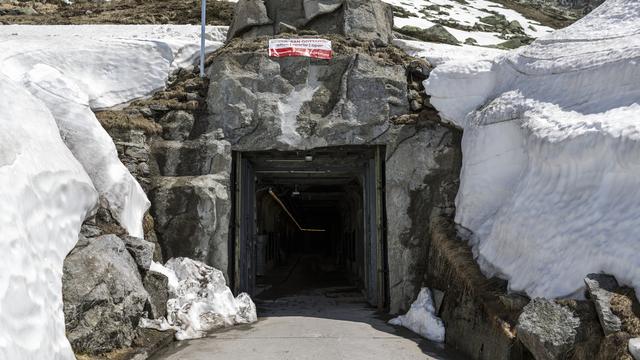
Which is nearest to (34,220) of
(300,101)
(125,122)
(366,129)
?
(125,122)

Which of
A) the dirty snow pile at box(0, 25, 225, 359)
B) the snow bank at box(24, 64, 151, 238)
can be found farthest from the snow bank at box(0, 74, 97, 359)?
the snow bank at box(24, 64, 151, 238)

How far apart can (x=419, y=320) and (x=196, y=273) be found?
3.65 metres

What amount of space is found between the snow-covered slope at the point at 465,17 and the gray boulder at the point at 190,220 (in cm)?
1294

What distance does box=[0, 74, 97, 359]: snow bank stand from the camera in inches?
159

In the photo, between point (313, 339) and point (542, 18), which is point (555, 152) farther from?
point (542, 18)

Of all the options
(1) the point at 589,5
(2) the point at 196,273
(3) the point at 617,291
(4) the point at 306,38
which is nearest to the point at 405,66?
(4) the point at 306,38

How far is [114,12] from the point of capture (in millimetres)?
18906

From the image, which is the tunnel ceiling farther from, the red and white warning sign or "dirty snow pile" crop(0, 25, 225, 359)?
"dirty snow pile" crop(0, 25, 225, 359)

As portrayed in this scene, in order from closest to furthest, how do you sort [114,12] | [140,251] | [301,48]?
[140,251], [301,48], [114,12]

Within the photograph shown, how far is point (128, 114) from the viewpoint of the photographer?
887 cm

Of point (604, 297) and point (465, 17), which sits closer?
point (604, 297)

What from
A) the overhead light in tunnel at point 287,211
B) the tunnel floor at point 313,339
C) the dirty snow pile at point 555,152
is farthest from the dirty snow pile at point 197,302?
the overhead light in tunnel at point 287,211

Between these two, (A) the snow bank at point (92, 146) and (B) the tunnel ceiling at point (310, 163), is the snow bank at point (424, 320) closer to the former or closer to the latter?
(B) the tunnel ceiling at point (310, 163)

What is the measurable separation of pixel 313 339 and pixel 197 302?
1.93 m
